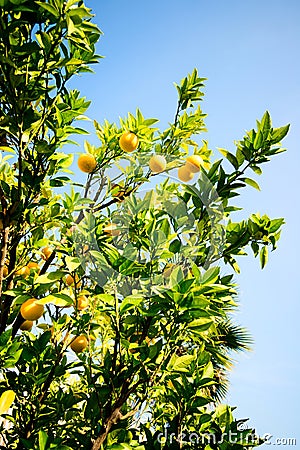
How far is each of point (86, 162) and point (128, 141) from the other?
198mm

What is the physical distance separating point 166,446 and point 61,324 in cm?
51

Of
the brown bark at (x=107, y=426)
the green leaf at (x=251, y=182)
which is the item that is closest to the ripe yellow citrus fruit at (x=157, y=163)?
the green leaf at (x=251, y=182)

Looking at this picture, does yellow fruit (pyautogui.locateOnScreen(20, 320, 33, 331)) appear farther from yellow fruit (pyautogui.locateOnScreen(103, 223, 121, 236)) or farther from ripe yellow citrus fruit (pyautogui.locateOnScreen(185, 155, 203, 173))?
ripe yellow citrus fruit (pyautogui.locateOnScreen(185, 155, 203, 173))

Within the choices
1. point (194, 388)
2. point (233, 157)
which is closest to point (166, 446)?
point (194, 388)

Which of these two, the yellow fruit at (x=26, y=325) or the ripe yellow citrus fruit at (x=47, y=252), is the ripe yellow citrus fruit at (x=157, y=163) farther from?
the yellow fruit at (x=26, y=325)

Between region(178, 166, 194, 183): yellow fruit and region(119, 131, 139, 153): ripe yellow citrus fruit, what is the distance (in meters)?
0.21

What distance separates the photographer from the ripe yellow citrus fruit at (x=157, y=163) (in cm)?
162

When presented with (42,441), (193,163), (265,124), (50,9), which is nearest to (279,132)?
(265,124)

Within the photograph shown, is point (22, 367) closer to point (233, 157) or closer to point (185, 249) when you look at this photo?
point (185, 249)

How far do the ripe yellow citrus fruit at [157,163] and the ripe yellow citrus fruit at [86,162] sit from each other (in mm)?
231

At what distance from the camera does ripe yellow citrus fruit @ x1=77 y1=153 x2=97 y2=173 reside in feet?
5.38

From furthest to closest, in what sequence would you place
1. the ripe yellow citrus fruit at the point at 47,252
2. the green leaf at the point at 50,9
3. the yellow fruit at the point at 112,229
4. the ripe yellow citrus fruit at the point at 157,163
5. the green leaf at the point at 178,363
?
1. the ripe yellow citrus fruit at the point at 47,252
2. the ripe yellow citrus fruit at the point at 157,163
3. the yellow fruit at the point at 112,229
4. the green leaf at the point at 178,363
5. the green leaf at the point at 50,9

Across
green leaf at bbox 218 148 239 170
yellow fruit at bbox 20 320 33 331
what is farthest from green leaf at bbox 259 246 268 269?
yellow fruit at bbox 20 320 33 331

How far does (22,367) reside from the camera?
1382 millimetres
